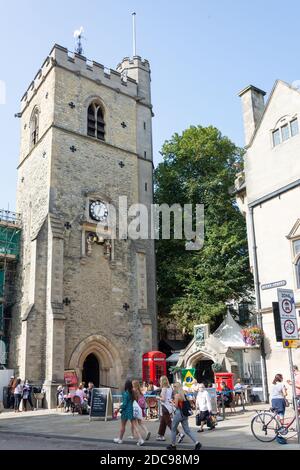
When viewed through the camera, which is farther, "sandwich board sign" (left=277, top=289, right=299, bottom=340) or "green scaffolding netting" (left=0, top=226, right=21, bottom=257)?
"green scaffolding netting" (left=0, top=226, right=21, bottom=257)

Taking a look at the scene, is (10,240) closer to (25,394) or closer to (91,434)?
(25,394)

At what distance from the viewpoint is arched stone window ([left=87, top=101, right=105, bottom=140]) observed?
91.2 feet

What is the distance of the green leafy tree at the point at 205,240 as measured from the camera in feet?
87.1

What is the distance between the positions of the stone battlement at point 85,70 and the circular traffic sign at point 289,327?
73.1 ft

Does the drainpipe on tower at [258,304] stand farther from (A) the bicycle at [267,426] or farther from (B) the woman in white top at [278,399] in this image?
(B) the woman in white top at [278,399]

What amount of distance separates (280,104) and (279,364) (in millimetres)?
10165

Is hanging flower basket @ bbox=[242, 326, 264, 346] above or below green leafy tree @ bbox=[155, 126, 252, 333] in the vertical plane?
below

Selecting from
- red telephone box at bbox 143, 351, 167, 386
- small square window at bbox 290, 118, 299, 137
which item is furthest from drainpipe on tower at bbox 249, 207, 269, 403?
red telephone box at bbox 143, 351, 167, 386

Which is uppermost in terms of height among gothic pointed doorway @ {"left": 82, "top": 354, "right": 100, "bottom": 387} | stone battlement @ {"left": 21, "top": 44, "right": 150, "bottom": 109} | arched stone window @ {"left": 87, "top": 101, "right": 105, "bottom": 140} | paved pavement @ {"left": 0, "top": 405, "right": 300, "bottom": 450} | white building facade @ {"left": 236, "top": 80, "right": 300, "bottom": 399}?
stone battlement @ {"left": 21, "top": 44, "right": 150, "bottom": 109}

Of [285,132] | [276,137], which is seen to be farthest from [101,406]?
[285,132]

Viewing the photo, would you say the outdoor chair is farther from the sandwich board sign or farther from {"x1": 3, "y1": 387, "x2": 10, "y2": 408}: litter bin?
the sandwich board sign

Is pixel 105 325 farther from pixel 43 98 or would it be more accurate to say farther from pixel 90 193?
pixel 43 98

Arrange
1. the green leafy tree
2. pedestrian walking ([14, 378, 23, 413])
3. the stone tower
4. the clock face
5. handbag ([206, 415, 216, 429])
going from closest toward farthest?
handbag ([206, 415, 216, 429]) < pedestrian walking ([14, 378, 23, 413]) < the stone tower < the clock face < the green leafy tree

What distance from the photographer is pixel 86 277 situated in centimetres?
2420
